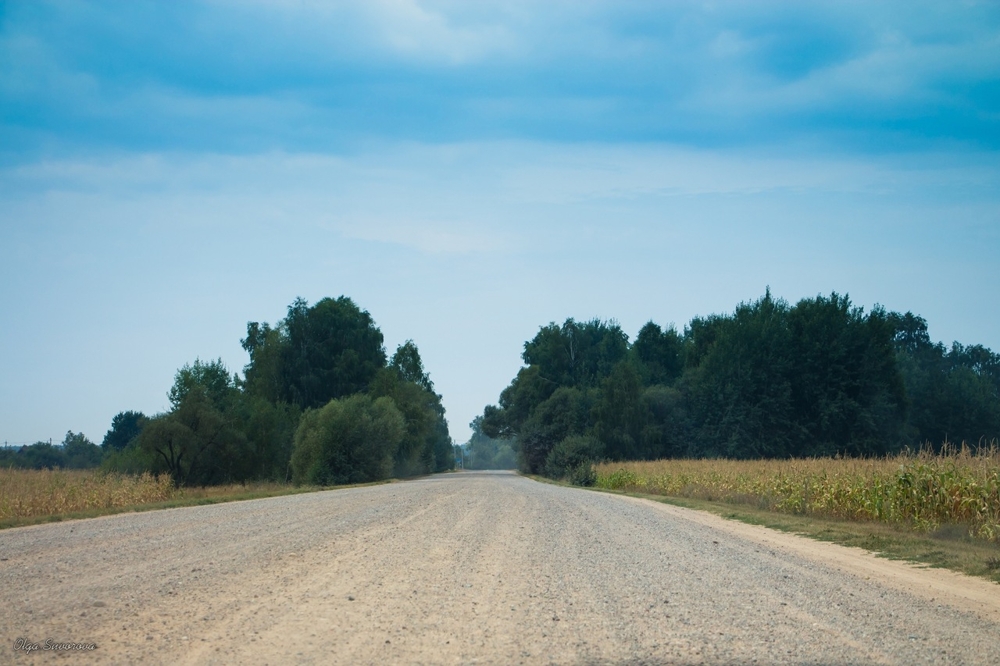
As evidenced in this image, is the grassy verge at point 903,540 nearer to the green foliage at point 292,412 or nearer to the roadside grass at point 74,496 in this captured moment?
the roadside grass at point 74,496

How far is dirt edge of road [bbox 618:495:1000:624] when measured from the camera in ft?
29.4

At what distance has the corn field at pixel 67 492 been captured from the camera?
21.1 metres

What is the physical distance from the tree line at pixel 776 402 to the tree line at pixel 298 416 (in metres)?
14.2

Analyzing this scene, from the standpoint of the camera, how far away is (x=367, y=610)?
8062 millimetres

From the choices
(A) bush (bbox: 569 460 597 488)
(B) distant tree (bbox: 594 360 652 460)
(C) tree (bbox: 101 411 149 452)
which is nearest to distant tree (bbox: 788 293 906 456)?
(B) distant tree (bbox: 594 360 652 460)

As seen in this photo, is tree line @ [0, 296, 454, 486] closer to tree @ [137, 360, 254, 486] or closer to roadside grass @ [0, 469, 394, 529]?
tree @ [137, 360, 254, 486]

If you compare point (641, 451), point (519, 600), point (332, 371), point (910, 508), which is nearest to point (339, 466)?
point (332, 371)

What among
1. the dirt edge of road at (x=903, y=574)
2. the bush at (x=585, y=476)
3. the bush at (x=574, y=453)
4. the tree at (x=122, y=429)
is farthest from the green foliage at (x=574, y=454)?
the tree at (x=122, y=429)

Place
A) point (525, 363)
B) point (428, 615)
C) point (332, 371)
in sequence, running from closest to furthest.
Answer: point (428, 615) → point (332, 371) → point (525, 363)

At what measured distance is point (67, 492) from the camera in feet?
76.8

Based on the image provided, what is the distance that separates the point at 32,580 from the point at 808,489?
19.6m

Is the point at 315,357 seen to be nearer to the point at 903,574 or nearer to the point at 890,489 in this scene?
the point at 890,489

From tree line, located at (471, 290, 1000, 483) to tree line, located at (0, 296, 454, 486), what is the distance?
46.6 ft

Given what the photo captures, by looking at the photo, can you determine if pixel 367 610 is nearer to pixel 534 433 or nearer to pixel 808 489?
pixel 808 489
